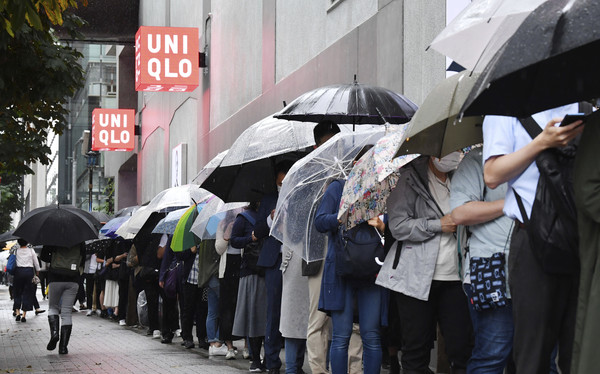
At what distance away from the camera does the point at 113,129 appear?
136ft

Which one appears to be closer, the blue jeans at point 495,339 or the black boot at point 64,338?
the blue jeans at point 495,339

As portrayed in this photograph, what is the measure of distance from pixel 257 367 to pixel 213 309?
2105mm

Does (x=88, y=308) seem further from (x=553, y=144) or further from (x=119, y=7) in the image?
(x=553, y=144)

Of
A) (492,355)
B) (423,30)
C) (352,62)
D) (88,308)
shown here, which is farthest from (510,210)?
(88,308)

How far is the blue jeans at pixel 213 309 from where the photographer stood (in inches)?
508

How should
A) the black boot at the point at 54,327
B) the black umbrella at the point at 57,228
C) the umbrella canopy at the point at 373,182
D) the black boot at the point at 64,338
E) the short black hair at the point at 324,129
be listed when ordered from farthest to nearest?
the black boot at the point at 54,327, the black boot at the point at 64,338, the black umbrella at the point at 57,228, the short black hair at the point at 324,129, the umbrella canopy at the point at 373,182

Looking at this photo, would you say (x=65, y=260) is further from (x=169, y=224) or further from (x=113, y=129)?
(x=113, y=129)

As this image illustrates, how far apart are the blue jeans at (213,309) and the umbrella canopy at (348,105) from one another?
400 cm

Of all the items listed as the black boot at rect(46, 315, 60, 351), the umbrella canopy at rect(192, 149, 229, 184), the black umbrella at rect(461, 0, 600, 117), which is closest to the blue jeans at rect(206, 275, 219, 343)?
the umbrella canopy at rect(192, 149, 229, 184)

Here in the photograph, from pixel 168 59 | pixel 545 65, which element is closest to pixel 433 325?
pixel 545 65

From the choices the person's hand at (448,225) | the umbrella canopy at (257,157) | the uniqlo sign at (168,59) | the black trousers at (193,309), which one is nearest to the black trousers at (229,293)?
the umbrella canopy at (257,157)

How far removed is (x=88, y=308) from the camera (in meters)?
27.8

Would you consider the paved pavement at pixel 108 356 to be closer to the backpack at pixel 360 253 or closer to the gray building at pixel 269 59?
the backpack at pixel 360 253

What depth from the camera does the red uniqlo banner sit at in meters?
41.2
